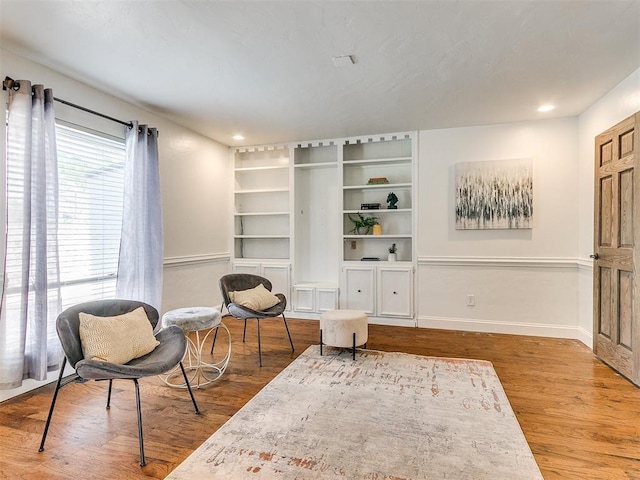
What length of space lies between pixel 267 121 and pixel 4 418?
3395 mm

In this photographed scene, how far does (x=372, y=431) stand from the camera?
2.09 m

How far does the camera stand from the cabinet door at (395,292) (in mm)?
4562

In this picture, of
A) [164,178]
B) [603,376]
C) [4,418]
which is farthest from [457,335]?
[4,418]

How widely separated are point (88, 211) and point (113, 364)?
1749 millimetres

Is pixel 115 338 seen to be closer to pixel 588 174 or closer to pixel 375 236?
pixel 375 236

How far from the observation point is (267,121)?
4.12 metres

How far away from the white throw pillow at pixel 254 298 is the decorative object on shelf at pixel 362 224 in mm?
1726

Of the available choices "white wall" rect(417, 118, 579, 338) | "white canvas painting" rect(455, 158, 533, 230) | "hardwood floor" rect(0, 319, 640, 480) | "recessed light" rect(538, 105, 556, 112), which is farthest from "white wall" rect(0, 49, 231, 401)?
"recessed light" rect(538, 105, 556, 112)

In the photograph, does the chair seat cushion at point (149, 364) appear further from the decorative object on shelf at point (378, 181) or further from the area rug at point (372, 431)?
the decorative object on shelf at point (378, 181)

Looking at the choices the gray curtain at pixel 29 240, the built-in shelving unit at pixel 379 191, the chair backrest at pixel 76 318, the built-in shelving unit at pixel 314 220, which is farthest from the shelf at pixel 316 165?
the chair backrest at pixel 76 318

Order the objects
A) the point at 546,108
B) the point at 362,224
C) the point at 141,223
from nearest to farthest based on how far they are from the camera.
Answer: the point at 141,223 < the point at 546,108 < the point at 362,224

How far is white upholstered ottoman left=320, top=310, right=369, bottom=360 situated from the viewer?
3289mm

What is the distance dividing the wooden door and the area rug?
1.11 meters

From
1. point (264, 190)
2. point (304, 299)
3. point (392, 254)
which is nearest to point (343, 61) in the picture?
point (392, 254)
